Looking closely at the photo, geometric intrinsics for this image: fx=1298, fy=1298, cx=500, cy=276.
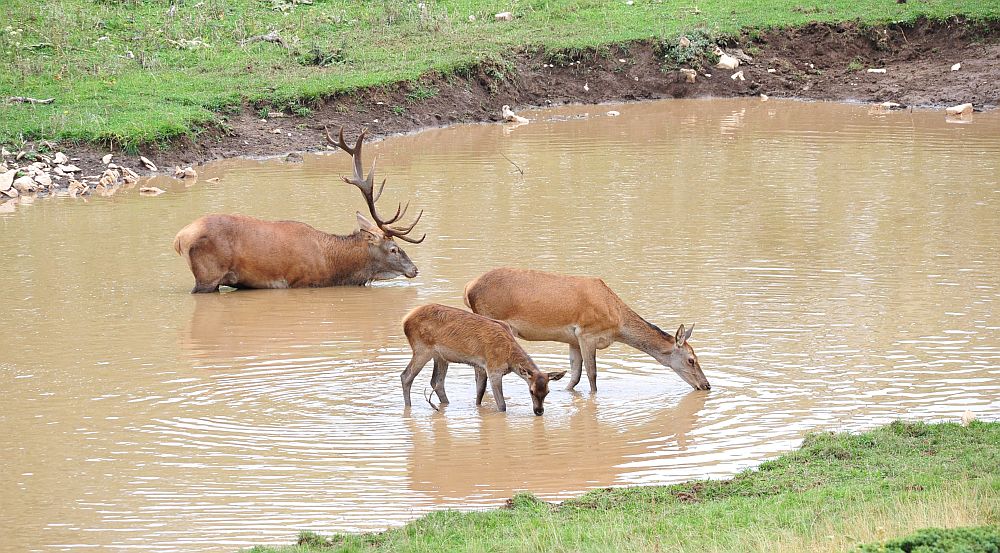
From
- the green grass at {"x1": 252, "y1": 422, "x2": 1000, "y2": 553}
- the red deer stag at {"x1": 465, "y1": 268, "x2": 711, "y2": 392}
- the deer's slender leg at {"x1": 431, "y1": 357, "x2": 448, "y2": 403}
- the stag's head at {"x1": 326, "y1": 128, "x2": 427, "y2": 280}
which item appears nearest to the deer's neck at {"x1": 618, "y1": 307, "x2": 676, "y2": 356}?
the red deer stag at {"x1": 465, "y1": 268, "x2": 711, "y2": 392}

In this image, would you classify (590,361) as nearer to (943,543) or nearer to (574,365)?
(574,365)

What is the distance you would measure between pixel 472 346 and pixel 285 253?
17.4 feet

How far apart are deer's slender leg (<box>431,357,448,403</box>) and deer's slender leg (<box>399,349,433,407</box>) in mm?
151

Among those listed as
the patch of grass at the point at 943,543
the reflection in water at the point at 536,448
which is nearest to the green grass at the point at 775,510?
the patch of grass at the point at 943,543

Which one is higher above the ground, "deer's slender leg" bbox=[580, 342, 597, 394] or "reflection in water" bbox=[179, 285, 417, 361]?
"deer's slender leg" bbox=[580, 342, 597, 394]

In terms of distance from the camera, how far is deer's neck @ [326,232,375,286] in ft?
48.7

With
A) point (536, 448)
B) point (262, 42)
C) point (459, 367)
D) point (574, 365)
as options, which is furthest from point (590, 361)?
point (262, 42)

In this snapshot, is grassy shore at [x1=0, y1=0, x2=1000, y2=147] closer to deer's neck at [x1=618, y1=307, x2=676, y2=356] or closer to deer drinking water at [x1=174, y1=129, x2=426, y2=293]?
deer drinking water at [x1=174, y1=129, x2=426, y2=293]

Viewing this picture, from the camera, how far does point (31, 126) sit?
2042cm

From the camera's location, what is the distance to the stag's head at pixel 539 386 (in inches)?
377

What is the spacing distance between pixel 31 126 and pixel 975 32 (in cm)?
1963

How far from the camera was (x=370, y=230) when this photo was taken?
49.3ft

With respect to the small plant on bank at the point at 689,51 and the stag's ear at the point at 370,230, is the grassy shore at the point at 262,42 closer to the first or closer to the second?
the small plant on bank at the point at 689,51

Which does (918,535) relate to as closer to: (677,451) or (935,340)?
(677,451)
